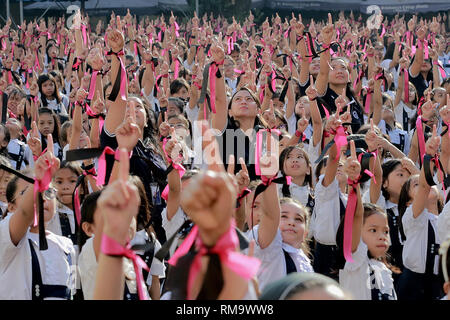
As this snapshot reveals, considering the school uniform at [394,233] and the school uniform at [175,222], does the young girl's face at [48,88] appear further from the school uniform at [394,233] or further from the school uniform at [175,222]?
the school uniform at [394,233]

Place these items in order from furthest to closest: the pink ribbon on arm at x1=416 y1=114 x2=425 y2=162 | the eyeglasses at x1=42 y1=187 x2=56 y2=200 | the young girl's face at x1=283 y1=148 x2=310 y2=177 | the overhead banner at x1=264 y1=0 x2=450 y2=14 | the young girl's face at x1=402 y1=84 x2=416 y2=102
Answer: the overhead banner at x1=264 y1=0 x2=450 y2=14
the young girl's face at x1=402 y1=84 x2=416 y2=102
the pink ribbon on arm at x1=416 y1=114 x2=425 y2=162
the young girl's face at x1=283 y1=148 x2=310 y2=177
the eyeglasses at x1=42 y1=187 x2=56 y2=200

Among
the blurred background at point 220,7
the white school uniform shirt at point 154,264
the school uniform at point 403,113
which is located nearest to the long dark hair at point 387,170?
the white school uniform shirt at point 154,264

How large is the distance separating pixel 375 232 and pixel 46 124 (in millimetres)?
3054

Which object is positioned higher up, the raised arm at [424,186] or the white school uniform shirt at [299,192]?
the raised arm at [424,186]

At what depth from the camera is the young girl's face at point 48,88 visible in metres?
6.62

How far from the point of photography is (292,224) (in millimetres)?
3131

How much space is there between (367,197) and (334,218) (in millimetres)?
425

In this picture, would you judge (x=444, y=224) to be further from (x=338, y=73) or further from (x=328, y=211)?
(x=338, y=73)

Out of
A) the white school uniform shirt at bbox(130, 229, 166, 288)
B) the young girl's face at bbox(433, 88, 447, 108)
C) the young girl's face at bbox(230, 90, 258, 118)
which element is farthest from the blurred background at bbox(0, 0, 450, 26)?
the white school uniform shirt at bbox(130, 229, 166, 288)

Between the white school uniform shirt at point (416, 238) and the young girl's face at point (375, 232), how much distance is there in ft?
1.11

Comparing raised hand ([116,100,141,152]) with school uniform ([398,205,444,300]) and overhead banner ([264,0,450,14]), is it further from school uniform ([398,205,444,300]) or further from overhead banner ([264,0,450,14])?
overhead banner ([264,0,450,14])

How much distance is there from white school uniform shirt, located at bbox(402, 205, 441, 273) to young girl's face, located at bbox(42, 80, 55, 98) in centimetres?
402

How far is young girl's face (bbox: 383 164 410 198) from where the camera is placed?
410 centimetres

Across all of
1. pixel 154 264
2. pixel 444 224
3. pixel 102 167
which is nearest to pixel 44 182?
pixel 102 167
